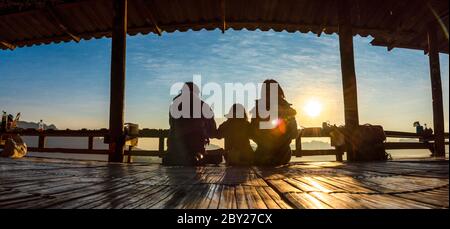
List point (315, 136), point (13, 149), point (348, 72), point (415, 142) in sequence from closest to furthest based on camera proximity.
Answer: point (348, 72)
point (13, 149)
point (315, 136)
point (415, 142)

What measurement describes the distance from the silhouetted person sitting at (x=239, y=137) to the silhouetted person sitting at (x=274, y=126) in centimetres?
28

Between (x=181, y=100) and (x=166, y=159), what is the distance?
1149mm

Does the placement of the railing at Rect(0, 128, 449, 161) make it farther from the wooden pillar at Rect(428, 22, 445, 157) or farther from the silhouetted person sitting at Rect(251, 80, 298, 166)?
the silhouetted person sitting at Rect(251, 80, 298, 166)

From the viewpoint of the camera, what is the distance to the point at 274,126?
199 inches

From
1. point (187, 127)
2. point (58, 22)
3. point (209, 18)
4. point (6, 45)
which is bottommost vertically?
point (187, 127)

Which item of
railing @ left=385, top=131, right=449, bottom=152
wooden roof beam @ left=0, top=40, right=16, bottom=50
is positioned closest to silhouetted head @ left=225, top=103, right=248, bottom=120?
railing @ left=385, top=131, right=449, bottom=152

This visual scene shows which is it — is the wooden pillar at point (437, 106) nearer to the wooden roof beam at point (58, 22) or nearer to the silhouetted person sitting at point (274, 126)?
the silhouetted person sitting at point (274, 126)

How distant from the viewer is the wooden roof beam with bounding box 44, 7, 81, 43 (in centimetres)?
737

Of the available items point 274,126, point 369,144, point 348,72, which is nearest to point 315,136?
point 369,144

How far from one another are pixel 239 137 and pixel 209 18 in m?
3.96

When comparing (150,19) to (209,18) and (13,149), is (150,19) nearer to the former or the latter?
(209,18)

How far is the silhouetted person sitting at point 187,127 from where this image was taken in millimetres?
5043
